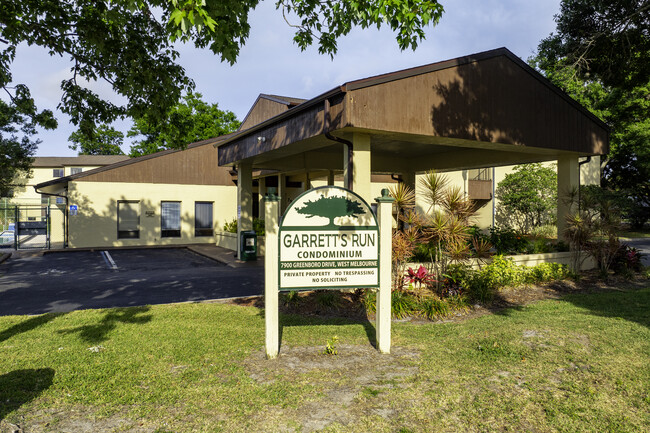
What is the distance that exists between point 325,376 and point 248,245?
11.2m

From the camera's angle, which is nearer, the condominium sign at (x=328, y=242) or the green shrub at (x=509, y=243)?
the condominium sign at (x=328, y=242)

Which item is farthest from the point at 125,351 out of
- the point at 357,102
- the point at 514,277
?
the point at 514,277

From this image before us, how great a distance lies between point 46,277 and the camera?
1198 centimetres

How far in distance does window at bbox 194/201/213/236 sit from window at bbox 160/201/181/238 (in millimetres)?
921

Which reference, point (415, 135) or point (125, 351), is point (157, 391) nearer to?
point (125, 351)

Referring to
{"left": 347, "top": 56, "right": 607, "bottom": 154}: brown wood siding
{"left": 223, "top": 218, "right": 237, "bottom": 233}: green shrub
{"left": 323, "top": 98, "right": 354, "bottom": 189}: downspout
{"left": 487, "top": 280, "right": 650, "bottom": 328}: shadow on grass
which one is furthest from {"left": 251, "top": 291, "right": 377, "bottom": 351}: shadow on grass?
{"left": 223, "top": 218, "right": 237, "bottom": 233}: green shrub

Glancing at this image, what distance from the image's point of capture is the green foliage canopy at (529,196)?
26641mm

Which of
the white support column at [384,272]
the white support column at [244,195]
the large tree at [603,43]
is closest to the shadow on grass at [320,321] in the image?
the white support column at [384,272]

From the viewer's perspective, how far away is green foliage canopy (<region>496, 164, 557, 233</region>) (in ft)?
87.4

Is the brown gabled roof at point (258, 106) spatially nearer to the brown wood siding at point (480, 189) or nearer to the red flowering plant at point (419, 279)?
the red flowering plant at point (419, 279)

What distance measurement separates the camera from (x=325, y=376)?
15.0 ft

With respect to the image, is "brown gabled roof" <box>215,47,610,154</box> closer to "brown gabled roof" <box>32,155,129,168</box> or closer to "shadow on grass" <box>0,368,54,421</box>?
"shadow on grass" <box>0,368,54,421</box>

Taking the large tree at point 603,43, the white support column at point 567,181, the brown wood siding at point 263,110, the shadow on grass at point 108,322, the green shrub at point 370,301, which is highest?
the large tree at point 603,43

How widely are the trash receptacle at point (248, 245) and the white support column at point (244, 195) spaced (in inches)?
11.4
